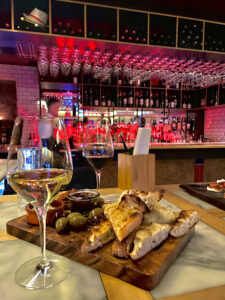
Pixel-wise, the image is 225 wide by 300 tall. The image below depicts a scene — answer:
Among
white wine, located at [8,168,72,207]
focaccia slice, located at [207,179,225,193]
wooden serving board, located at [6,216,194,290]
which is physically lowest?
wooden serving board, located at [6,216,194,290]

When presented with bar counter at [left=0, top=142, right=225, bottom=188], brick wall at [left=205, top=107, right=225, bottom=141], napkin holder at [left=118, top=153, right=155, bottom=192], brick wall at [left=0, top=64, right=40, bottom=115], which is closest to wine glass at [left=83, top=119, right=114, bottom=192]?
napkin holder at [left=118, top=153, right=155, bottom=192]

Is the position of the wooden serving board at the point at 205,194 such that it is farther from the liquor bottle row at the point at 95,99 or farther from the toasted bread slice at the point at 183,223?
the liquor bottle row at the point at 95,99

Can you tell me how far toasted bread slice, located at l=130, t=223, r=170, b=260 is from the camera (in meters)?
0.46

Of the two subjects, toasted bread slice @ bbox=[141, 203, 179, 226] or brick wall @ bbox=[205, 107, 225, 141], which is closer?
toasted bread slice @ bbox=[141, 203, 179, 226]

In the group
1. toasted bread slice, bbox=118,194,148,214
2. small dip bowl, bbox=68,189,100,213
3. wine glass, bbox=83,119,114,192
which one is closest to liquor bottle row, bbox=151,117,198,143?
wine glass, bbox=83,119,114,192

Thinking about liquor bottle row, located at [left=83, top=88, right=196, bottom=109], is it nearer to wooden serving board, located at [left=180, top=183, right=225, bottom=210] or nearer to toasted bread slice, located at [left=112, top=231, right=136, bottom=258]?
wooden serving board, located at [left=180, top=183, right=225, bottom=210]

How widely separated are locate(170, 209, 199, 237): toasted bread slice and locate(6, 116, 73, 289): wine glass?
0.25 meters

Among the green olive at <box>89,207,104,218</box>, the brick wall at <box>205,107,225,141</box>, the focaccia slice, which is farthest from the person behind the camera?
the brick wall at <box>205,107,225,141</box>

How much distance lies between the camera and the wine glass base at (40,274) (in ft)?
1.41

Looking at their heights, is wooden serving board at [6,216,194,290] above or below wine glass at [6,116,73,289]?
below

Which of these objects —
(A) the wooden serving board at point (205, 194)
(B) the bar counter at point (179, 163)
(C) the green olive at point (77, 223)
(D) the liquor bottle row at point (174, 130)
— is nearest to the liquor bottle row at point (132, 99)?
(D) the liquor bottle row at point (174, 130)

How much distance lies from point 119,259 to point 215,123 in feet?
19.5

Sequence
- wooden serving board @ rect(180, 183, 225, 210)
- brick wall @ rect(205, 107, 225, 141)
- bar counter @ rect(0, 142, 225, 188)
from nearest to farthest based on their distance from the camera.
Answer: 1. wooden serving board @ rect(180, 183, 225, 210)
2. bar counter @ rect(0, 142, 225, 188)
3. brick wall @ rect(205, 107, 225, 141)

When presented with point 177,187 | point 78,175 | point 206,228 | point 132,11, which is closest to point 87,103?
point 132,11
